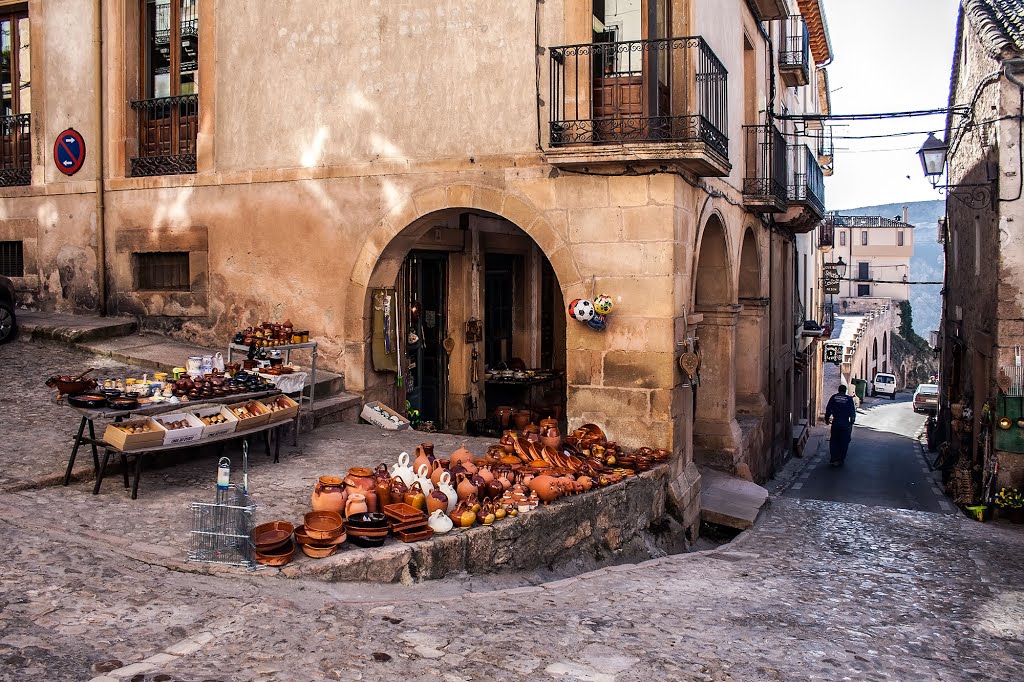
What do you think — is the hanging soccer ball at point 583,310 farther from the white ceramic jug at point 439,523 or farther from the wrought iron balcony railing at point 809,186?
the wrought iron balcony railing at point 809,186

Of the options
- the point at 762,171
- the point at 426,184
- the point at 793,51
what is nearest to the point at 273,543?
the point at 426,184

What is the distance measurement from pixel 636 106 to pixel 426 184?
2534 millimetres

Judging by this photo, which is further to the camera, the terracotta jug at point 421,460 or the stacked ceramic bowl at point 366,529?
the terracotta jug at point 421,460

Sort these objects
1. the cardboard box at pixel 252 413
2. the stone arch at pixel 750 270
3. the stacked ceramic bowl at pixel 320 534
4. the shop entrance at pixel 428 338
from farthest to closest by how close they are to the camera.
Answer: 1. the stone arch at pixel 750 270
2. the shop entrance at pixel 428 338
3. the cardboard box at pixel 252 413
4. the stacked ceramic bowl at pixel 320 534

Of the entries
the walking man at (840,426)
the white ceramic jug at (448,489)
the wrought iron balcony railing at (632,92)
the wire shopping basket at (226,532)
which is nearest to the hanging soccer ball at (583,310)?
the wrought iron balcony railing at (632,92)

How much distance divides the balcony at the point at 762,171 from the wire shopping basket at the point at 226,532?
10.0 m

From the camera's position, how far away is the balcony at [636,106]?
29.8ft

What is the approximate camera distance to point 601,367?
9750mm

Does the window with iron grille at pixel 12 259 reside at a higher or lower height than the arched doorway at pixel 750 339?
higher

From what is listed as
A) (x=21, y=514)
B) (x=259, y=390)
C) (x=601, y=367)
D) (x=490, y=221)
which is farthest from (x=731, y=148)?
(x=21, y=514)

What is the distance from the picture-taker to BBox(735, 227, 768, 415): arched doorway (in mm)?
15633

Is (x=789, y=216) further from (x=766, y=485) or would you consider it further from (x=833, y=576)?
(x=833, y=576)

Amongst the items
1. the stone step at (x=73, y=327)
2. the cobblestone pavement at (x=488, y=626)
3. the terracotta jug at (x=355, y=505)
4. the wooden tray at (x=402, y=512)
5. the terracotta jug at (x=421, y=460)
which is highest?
the stone step at (x=73, y=327)

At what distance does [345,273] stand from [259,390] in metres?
2.59
